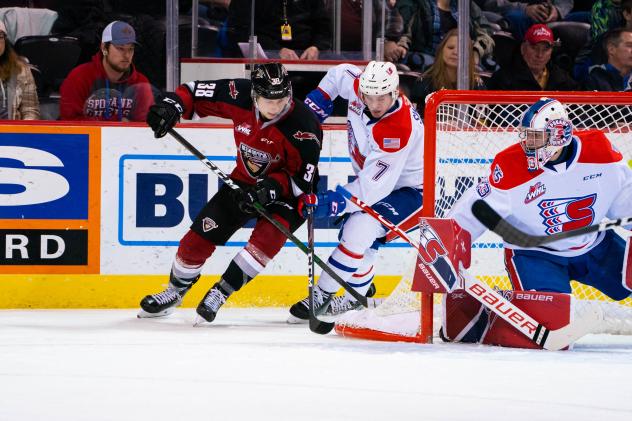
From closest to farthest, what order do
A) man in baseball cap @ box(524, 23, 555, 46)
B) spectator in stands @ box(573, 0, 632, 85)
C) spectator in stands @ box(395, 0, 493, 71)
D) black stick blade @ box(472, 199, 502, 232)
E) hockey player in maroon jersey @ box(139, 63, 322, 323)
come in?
black stick blade @ box(472, 199, 502, 232) < hockey player in maroon jersey @ box(139, 63, 322, 323) < spectator in stands @ box(395, 0, 493, 71) < man in baseball cap @ box(524, 23, 555, 46) < spectator in stands @ box(573, 0, 632, 85)

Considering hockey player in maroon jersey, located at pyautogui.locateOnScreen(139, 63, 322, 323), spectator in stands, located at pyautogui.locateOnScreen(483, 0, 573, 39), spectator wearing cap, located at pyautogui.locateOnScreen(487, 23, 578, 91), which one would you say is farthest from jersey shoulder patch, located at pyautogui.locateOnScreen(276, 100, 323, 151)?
spectator in stands, located at pyautogui.locateOnScreen(483, 0, 573, 39)

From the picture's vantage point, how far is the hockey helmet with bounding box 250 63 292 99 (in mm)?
4469

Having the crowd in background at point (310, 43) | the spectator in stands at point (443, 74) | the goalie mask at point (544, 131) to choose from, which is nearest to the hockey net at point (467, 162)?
the goalie mask at point (544, 131)

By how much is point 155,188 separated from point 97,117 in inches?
15.8

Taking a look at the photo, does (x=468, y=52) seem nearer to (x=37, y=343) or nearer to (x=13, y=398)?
(x=37, y=343)

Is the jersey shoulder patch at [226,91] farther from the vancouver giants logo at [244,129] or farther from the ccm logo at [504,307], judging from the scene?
the ccm logo at [504,307]

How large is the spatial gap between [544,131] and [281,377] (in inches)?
51.9

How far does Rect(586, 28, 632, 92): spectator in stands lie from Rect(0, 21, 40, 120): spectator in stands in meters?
2.84

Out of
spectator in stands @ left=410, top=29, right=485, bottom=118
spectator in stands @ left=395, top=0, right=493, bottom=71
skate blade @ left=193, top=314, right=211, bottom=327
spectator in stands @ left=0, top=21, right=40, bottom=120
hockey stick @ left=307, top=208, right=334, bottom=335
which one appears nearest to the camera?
hockey stick @ left=307, top=208, right=334, bottom=335

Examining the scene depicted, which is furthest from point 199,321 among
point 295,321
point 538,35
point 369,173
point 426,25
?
point 538,35

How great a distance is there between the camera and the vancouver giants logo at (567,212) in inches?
163

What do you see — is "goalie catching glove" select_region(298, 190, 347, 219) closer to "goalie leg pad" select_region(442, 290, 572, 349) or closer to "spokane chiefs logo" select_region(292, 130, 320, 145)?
"spokane chiefs logo" select_region(292, 130, 320, 145)

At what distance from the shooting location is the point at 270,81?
4469 millimetres

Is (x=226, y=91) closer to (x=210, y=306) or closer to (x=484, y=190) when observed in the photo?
(x=210, y=306)
